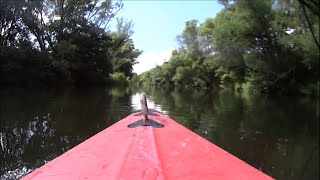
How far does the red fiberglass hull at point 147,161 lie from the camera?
1.96 m

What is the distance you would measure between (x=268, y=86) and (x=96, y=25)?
16.9 meters

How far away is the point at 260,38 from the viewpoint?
32531 millimetres

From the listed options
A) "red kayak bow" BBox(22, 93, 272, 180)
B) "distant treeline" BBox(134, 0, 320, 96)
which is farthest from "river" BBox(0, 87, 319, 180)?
"distant treeline" BBox(134, 0, 320, 96)

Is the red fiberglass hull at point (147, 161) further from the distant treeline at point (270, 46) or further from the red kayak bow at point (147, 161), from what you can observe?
the distant treeline at point (270, 46)

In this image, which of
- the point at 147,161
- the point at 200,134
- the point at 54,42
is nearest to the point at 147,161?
the point at 147,161

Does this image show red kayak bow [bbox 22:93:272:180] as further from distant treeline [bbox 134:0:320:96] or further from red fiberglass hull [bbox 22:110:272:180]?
distant treeline [bbox 134:0:320:96]

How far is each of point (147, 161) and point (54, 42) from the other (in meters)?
31.8

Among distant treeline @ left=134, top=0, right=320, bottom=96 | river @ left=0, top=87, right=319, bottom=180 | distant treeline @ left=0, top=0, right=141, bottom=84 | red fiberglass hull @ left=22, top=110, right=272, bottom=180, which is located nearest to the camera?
red fiberglass hull @ left=22, top=110, right=272, bottom=180

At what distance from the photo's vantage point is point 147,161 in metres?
2.11

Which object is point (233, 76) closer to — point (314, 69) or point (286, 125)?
point (314, 69)

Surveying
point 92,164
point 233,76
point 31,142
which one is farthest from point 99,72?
point 92,164

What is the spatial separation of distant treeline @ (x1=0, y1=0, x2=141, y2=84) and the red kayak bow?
75.4ft

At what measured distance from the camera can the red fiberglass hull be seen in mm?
1964

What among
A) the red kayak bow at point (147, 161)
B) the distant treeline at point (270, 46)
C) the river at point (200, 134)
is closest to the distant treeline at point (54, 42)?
the distant treeline at point (270, 46)
